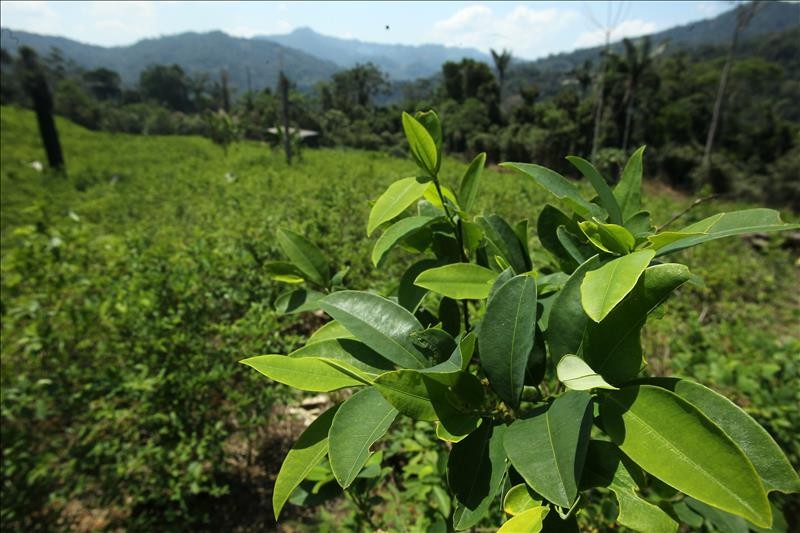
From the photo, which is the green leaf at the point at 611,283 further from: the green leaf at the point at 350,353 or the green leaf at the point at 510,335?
the green leaf at the point at 350,353

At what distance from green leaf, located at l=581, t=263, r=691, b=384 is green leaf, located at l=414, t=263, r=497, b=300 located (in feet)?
0.56

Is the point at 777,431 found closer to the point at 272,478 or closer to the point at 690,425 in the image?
the point at 690,425

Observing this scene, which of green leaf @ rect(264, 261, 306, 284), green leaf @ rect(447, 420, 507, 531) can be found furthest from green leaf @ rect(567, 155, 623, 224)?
green leaf @ rect(264, 261, 306, 284)

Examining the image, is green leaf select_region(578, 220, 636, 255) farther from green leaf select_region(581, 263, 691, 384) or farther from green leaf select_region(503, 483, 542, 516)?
green leaf select_region(503, 483, 542, 516)

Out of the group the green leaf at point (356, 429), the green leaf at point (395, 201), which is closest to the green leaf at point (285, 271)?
the green leaf at point (395, 201)

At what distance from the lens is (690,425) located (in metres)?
0.38

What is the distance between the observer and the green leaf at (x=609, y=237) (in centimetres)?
50

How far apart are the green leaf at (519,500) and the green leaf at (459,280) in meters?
0.24

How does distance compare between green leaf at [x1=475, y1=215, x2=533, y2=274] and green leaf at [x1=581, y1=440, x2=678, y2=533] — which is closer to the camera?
green leaf at [x1=581, y1=440, x2=678, y2=533]

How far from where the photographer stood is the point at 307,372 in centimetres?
51

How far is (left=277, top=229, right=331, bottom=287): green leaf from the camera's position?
33.0 inches

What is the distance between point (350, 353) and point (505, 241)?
0.96 feet

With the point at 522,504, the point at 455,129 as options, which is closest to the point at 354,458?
the point at 522,504

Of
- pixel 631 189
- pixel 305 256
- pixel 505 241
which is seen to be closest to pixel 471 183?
pixel 505 241
